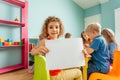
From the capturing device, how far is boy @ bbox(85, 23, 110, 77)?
1455mm

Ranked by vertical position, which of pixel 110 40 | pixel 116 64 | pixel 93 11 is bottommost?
pixel 116 64

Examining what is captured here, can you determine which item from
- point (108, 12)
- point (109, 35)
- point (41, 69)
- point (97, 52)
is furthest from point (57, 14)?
point (41, 69)

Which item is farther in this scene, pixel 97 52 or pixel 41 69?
pixel 97 52

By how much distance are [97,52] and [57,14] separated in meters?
2.89

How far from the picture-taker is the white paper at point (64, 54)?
103 cm

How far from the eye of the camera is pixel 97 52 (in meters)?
1.51

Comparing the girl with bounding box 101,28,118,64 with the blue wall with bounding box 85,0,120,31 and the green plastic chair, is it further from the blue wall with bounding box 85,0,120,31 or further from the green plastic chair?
the blue wall with bounding box 85,0,120,31

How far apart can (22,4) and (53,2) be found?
3.70ft

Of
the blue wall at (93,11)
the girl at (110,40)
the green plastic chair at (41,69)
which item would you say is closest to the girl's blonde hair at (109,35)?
the girl at (110,40)

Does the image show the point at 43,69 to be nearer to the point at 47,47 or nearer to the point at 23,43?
the point at 47,47

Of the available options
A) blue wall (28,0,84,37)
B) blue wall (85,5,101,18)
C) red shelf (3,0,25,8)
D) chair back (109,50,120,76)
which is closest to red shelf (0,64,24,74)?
blue wall (28,0,84,37)

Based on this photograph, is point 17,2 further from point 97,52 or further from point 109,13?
point 109,13

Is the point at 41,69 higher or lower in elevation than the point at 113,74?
higher

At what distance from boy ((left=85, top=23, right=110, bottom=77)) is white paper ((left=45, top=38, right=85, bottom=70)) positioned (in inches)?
13.8
